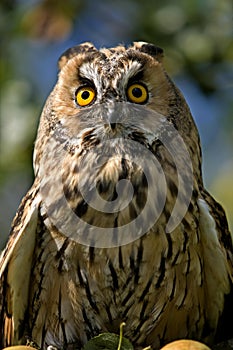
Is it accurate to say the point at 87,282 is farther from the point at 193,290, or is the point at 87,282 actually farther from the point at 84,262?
the point at 193,290

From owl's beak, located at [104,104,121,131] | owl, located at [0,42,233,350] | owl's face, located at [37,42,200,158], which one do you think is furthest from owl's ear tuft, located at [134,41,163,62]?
owl's beak, located at [104,104,121,131]

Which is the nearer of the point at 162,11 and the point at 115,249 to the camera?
the point at 115,249

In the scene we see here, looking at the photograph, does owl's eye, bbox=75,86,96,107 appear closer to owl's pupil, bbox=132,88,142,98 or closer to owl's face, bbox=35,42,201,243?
owl's face, bbox=35,42,201,243

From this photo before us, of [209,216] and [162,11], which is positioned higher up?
[162,11]

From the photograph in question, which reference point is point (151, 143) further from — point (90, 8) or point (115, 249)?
point (90, 8)

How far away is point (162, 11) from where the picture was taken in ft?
18.2

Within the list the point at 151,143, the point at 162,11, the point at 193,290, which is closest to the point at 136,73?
the point at 151,143

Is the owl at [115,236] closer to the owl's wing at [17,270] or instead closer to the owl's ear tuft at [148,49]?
the owl's wing at [17,270]

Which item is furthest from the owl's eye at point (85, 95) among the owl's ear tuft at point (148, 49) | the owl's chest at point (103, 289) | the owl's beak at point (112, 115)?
the owl's chest at point (103, 289)

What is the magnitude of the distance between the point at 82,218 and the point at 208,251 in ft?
1.74

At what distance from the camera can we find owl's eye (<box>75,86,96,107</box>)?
385 cm

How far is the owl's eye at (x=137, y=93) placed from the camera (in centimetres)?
383

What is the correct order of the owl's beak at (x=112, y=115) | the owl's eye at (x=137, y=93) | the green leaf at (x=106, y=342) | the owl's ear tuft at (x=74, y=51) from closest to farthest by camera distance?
the green leaf at (x=106, y=342) → the owl's beak at (x=112, y=115) → the owl's eye at (x=137, y=93) → the owl's ear tuft at (x=74, y=51)

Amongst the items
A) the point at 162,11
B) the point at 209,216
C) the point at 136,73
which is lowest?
the point at 209,216
